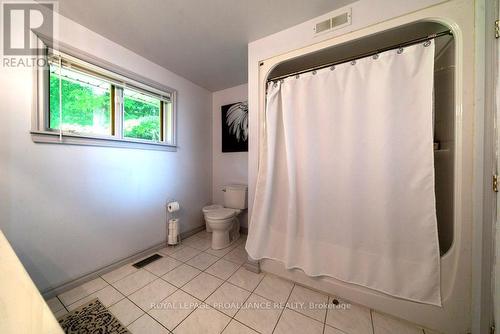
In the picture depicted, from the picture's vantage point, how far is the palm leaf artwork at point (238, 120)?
258 cm


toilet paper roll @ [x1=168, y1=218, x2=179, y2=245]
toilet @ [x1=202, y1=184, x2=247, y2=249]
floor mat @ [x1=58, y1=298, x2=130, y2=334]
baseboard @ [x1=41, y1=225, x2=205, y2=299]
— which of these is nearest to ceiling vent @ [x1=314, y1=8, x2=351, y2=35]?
toilet @ [x1=202, y1=184, x2=247, y2=249]

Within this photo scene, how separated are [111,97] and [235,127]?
4.83 feet

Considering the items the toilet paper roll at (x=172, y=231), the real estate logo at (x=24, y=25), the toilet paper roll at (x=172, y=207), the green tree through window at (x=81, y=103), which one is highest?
the real estate logo at (x=24, y=25)

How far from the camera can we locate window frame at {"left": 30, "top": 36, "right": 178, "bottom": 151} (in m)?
1.30

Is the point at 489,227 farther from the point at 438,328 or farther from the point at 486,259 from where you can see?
the point at 438,328

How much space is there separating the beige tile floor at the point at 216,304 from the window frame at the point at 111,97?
4.05 ft

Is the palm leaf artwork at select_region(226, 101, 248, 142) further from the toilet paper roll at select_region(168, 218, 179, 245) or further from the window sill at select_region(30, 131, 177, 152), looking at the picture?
the toilet paper roll at select_region(168, 218, 179, 245)

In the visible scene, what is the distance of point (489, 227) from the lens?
95cm

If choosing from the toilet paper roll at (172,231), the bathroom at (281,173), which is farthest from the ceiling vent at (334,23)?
the toilet paper roll at (172,231)

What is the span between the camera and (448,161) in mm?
1177

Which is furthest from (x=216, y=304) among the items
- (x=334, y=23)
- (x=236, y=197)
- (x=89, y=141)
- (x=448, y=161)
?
(x=334, y=23)

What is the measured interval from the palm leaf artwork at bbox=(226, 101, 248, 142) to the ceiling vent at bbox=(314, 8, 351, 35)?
1343 mm

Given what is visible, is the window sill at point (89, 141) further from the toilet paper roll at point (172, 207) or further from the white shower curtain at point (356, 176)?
the white shower curtain at point (356, 176)

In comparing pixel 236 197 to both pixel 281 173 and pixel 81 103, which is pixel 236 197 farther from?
pixel 81 103
